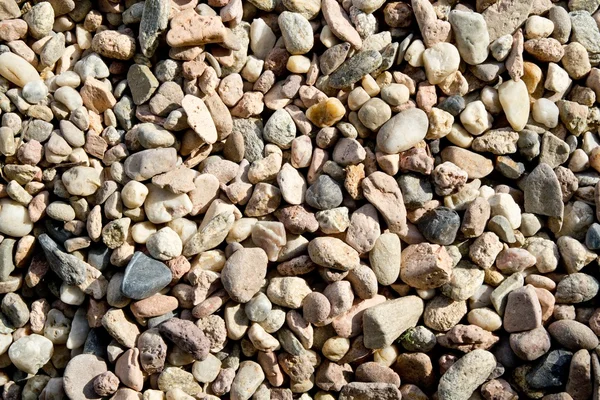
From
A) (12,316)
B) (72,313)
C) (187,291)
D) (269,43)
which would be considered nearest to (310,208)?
(187,291)

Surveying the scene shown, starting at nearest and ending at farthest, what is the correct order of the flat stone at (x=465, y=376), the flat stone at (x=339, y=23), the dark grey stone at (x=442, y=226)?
the flat stone at (x=465, y=376) → the dark grey stone at (x=442, y=226) → the flat stone at (x=339, y=23)

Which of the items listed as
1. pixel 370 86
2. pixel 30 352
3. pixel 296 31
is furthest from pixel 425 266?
pixel 30 352

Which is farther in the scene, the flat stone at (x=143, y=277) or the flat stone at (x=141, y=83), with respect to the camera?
the flat stone at (x=141, y=83)

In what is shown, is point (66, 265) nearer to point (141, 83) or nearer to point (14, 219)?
point (14, 219)

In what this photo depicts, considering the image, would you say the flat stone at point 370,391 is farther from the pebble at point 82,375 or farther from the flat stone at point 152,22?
the flat stone at point 152,22

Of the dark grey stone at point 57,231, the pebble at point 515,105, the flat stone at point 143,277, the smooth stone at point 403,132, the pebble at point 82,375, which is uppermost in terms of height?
the pebble at point 515,105

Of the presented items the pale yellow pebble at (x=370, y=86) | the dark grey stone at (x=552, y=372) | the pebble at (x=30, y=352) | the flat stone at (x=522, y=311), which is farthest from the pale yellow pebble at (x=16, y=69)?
the dark grey stone at (x=552, y=372)

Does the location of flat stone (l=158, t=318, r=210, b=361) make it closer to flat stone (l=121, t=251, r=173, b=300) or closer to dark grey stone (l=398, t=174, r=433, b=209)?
flat stone (l=121, t=251, r=173, b=300)

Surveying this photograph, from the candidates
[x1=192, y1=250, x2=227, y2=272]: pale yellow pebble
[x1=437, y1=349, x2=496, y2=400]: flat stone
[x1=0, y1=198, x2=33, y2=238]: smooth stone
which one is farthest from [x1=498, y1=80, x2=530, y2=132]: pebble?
[x1=0, y1=198, x2=33, y2=238]: smooth stone
